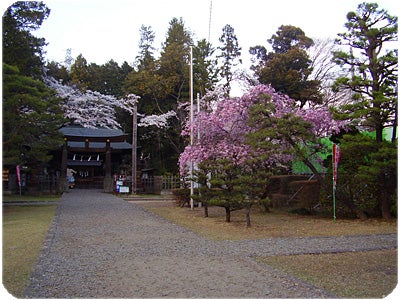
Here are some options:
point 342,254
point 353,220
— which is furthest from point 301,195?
point 342,254

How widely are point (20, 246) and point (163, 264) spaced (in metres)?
3.18

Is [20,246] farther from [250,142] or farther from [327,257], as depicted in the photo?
[250,142]

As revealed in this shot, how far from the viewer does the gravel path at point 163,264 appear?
14.5 feet

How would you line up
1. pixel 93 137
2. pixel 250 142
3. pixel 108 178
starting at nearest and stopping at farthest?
pixel 250 142 → pixel 108 178 → pixel 93 137

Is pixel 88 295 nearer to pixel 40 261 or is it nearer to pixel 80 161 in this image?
pixel 40 261

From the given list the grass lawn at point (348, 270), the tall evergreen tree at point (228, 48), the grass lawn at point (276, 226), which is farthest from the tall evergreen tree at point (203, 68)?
the grass lawn at point (348, 270)

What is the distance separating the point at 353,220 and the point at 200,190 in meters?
4.52

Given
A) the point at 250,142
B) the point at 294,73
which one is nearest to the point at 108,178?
the point at 294,73

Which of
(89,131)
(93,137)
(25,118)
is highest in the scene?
(89,131)

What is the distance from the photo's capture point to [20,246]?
7.34 meters

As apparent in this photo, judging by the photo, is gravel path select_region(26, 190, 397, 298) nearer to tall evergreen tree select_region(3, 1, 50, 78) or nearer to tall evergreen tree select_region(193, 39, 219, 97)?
tall evergreen tree select_region(3, 1, 50, 78)

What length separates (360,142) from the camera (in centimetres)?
1058

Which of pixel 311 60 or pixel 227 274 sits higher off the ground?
pixel 311 60

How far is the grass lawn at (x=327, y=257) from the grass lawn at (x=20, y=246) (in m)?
3.32
